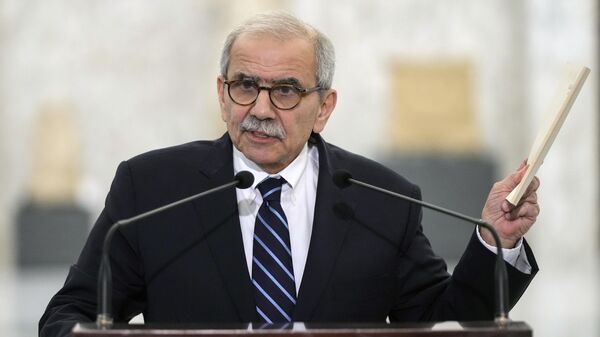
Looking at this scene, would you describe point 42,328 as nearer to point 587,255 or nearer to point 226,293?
point 226,293

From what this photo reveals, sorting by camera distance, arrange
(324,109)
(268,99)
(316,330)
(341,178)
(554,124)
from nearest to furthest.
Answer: (316,330) < (554,124) < (341,178) < (268,99) < (324,109)

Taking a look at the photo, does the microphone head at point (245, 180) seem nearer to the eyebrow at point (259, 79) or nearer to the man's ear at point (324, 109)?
the eyebrow at point (259, 79)

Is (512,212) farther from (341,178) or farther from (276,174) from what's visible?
(276,174)

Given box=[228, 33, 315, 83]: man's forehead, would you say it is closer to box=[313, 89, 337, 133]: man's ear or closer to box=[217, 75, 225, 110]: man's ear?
box=[217, 75, 225, 110]: man's ear

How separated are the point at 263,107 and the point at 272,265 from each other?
41 cm

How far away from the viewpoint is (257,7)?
13.0 m

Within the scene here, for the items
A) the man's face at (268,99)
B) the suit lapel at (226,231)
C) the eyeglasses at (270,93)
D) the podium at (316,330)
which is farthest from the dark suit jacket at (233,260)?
the podium at (316,330)

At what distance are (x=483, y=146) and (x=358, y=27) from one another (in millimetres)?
1801

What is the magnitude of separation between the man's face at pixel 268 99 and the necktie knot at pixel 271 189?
0.15 feet

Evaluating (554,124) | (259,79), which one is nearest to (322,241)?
(259,79)

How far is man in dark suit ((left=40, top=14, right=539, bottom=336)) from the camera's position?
126 inches

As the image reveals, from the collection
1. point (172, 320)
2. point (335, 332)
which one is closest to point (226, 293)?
point (172, 320)

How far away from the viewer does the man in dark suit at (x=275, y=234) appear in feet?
Result: 10.5

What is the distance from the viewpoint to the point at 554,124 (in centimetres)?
299
